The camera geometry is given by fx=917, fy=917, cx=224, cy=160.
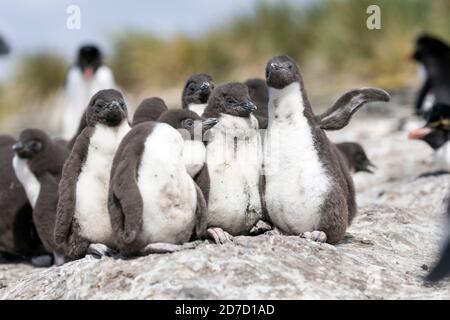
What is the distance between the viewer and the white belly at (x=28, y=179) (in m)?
8.59

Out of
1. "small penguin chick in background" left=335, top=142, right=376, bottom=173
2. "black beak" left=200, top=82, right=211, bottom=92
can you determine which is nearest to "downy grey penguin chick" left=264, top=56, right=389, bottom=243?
"black beak" left=200, top=82, right=211, bottom=92

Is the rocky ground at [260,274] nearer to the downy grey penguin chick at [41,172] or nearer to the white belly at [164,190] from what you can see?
the white belly at [164,190]

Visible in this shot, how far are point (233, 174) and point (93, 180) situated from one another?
959mm

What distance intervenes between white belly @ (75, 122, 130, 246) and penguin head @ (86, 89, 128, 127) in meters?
0.05

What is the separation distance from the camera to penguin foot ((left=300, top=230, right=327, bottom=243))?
6223mm

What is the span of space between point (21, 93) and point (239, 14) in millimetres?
7974

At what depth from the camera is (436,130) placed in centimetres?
1185

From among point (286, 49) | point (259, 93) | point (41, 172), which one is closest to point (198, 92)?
point (259, 93)

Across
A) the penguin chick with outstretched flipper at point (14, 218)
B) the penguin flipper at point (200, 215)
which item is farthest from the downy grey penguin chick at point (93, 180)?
the penguin chick with outstretched flipper at point (14, 218)

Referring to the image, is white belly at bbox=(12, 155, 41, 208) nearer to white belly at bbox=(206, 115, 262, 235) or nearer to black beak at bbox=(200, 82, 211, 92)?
black beak at bbox=(200, 82, 211, 92)

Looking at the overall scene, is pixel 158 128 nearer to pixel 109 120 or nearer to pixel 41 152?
pixel 109 120

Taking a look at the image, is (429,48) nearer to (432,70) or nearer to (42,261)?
(432,70)

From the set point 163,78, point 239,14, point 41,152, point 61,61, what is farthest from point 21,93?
point 41,152

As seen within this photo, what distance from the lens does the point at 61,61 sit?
30734 millimetres
